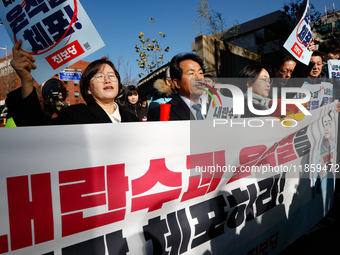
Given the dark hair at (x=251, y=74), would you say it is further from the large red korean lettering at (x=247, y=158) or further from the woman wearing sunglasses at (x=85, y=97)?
the woman wearing sunglasses at (x=85, y=97)

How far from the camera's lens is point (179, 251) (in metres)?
1.40

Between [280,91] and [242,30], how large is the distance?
2377 cm

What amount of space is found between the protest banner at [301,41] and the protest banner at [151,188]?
4.35 ft

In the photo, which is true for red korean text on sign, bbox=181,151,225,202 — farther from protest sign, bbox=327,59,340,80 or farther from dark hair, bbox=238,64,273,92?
protest sign, bbox=327,59,340,80

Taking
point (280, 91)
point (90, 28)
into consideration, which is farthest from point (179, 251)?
point (280, 91)

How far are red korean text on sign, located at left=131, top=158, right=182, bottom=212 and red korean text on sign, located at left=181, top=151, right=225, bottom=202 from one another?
95 millimetres

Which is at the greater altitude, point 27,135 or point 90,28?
point 90,28

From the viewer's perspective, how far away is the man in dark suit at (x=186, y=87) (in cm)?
209

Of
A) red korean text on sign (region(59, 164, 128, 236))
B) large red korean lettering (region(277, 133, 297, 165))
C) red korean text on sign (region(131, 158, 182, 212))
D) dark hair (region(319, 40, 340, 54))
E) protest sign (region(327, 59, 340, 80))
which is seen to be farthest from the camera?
dark hair (region(319, 40, 340, 54))

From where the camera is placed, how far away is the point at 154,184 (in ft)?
4.50

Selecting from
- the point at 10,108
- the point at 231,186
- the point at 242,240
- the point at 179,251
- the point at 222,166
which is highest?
the point at 10,108

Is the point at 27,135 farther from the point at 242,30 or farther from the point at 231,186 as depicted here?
the point at 242,30

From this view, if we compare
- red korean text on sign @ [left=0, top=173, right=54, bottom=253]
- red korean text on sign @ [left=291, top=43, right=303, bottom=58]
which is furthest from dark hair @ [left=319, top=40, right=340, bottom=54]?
red korean text on sign @ [left=0, top=173, right=54, bottom=253]

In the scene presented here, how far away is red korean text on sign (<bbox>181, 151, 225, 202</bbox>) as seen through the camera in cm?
152
